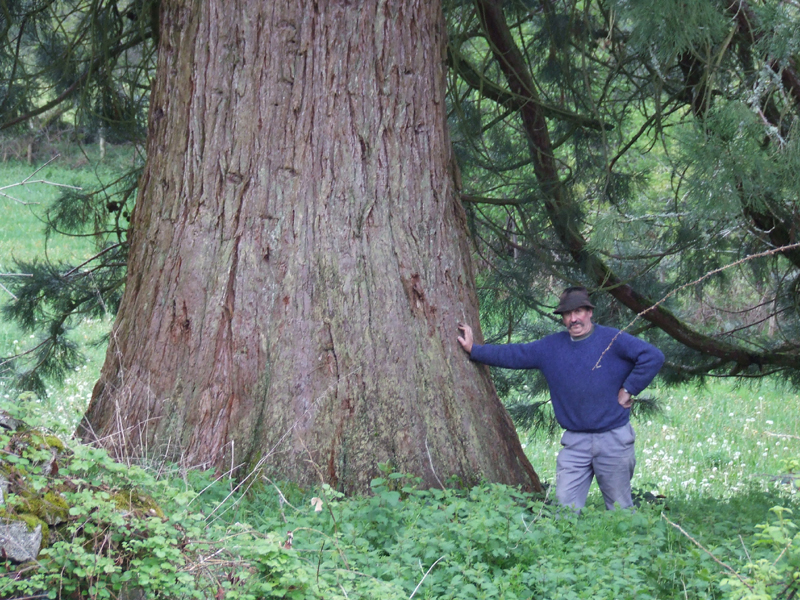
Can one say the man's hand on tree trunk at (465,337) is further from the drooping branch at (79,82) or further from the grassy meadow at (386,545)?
the drooping branch at (79,82)

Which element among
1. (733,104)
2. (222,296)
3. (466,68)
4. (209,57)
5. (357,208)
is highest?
(466,68)

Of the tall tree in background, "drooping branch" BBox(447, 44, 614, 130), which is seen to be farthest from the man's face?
"drooping branch" BBox(447, 44, 614, 130)

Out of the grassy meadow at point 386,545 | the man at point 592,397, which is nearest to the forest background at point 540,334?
the grassy meadow at point 386,545

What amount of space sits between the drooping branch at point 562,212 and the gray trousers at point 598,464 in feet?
4.49

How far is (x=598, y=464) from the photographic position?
4.86 meters

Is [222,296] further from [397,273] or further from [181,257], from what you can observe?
[397,273]

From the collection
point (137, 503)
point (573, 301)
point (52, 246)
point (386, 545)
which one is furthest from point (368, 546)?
point (52, 246)

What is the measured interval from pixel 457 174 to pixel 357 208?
36.3 inches

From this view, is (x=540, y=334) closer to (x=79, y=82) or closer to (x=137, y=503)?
(x=79, y=82)

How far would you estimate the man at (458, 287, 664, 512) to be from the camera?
481 centimetres

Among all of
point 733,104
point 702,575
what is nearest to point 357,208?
point 733,104

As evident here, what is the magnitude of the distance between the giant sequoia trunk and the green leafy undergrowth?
27 cm

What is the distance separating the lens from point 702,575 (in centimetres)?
305

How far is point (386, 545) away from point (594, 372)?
6.39 ft
